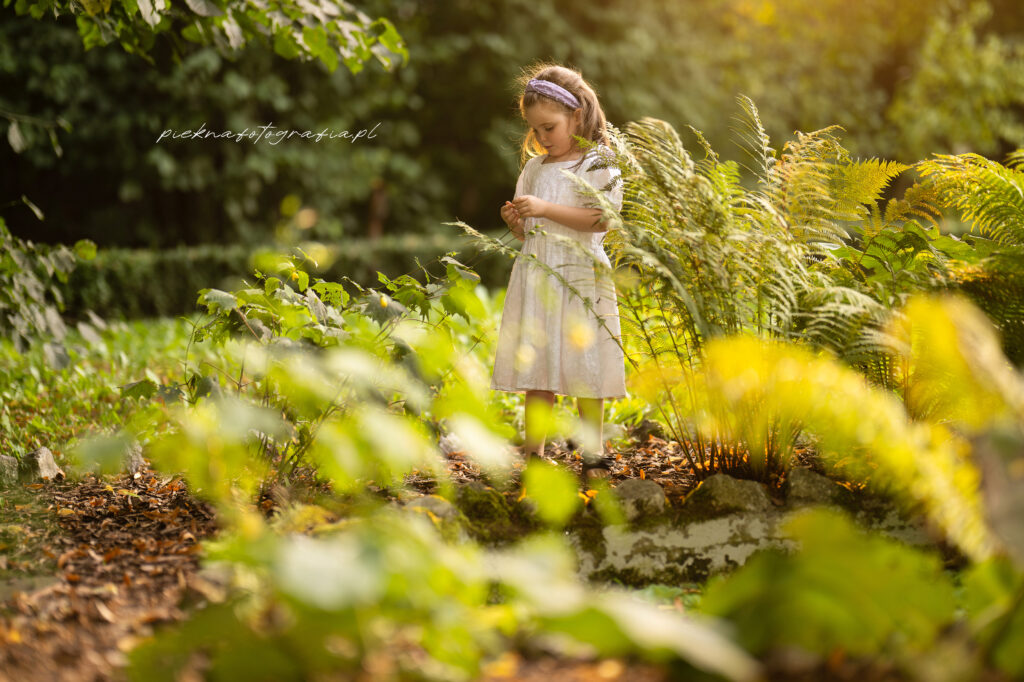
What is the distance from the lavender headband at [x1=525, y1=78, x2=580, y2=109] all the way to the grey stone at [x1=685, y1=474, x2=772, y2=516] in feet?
5.03

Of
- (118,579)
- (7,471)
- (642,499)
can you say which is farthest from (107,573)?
(642,499)

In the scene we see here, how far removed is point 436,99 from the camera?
1188 cm

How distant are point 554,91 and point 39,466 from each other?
2440mm

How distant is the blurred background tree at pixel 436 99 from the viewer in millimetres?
8891

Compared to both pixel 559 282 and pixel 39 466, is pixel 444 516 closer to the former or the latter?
pixel 559 282

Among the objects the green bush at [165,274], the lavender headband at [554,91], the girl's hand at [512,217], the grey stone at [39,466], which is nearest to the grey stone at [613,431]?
the girl's hand at [512,217]

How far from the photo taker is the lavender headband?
310 cm

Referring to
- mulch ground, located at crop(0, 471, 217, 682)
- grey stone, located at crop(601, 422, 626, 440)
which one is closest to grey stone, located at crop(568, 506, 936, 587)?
mulch ground, located at crop(0, 471, 217, 682)

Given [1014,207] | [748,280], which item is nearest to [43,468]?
[748,280]

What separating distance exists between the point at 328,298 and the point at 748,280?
1.41 meters

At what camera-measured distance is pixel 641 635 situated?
1097 millimetres

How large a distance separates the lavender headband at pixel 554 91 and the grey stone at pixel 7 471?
7.88 feet

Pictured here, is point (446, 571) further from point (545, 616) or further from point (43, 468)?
point (43, 468)

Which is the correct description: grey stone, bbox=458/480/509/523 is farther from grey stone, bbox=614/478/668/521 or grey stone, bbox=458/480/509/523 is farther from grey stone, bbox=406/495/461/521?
grey stone, bbox=614/478/668/521
